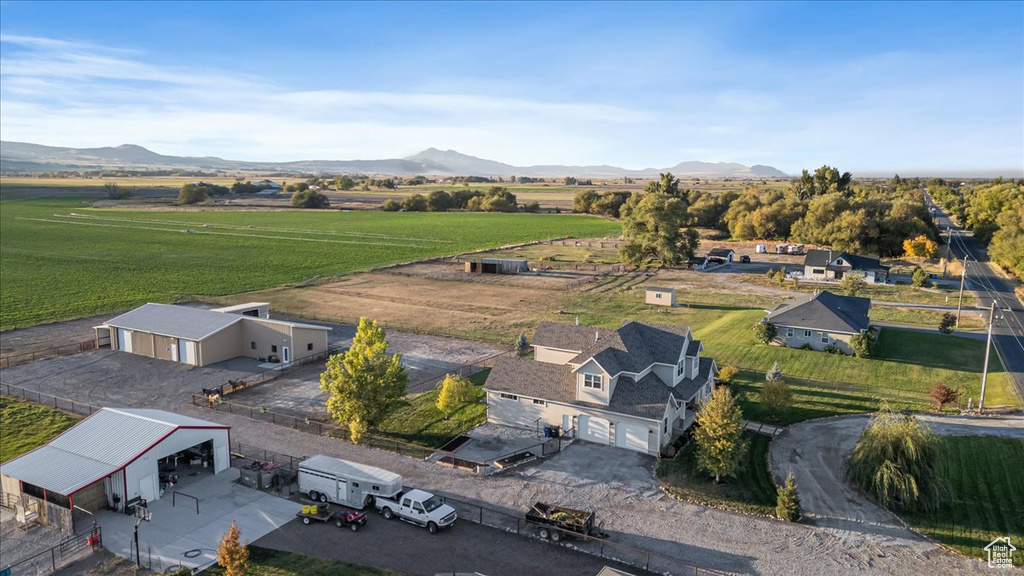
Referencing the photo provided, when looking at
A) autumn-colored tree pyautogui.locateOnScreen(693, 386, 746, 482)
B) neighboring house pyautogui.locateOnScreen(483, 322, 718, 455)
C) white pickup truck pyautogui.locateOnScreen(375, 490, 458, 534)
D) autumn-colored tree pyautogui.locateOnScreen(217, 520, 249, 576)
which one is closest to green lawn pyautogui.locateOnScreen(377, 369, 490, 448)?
neighboring house pyautogui.locateOnScreen(483, 322, 718, 455)

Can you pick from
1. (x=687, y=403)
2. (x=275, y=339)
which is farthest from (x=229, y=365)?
(x=687, y=403)

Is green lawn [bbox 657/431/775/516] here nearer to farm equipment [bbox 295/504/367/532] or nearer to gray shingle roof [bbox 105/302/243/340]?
farm equipment [bbox 295/504/367/532]

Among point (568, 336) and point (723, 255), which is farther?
point (723, 255)

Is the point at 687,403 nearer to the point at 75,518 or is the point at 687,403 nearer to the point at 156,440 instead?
the point at 156,440

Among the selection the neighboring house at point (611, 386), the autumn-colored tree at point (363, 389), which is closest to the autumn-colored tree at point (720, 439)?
the neighboring house at point (611, 386)

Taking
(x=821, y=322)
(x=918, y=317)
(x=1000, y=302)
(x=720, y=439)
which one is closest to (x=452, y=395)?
(x=720, y=439)

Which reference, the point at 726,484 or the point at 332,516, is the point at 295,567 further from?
the point at 726,484
